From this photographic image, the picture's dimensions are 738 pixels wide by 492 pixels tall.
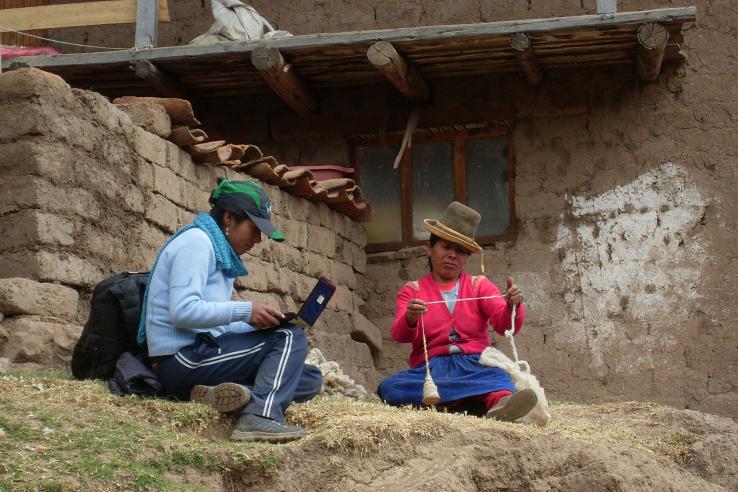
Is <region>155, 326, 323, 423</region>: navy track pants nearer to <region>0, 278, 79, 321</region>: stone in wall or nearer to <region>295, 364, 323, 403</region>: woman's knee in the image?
<region>295, 364, 323, 403</region>: woman's knee

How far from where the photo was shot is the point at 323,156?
33.1 ft

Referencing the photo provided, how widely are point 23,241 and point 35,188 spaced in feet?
0.87

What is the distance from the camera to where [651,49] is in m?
8.73

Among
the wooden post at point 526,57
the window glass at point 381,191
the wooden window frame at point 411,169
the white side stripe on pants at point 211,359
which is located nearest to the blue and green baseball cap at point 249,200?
the white side stripe on pants at point 211,359

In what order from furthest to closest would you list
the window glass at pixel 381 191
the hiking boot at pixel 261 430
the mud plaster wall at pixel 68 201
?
the window glass at pixel 381 191 → the mud plaster wall at pixel 68 201 → the hiking boot at pixel 261 430

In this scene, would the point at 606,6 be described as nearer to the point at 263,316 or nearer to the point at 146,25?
the point at 146,25

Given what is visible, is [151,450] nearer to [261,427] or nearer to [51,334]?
[261,427]

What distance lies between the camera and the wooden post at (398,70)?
877 cm

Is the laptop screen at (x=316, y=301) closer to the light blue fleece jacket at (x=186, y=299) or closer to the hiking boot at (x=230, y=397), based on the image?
the light blue fleece jacket at (x=186, y=299)

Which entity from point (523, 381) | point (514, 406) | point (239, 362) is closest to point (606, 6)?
point (523, 381)

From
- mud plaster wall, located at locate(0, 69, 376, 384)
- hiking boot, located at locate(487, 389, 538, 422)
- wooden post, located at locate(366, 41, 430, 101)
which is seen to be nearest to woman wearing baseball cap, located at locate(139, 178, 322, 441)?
mud plaster wall, located at locate(0, 69, 376, 384)

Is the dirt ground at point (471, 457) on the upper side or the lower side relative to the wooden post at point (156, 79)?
lower

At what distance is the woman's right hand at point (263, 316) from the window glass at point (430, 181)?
15.2ft

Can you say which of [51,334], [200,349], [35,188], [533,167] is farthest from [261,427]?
[533,167]
